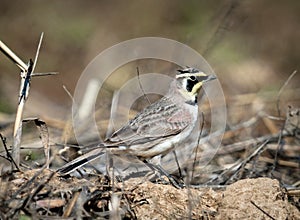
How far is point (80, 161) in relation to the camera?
15.1ft

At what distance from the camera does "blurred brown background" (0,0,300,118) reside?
29.7 feet

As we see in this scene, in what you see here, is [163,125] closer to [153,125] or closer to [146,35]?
[153,125]

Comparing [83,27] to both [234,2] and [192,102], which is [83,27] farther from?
[192,102]

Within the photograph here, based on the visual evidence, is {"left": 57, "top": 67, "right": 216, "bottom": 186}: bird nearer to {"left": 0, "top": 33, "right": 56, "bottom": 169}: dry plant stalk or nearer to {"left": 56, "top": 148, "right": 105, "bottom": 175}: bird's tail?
{"left": 56, "top": 148, "right": 105, "bottom": 175}: bird's tail

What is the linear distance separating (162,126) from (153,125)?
77 millimetres

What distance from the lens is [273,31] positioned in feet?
37.3

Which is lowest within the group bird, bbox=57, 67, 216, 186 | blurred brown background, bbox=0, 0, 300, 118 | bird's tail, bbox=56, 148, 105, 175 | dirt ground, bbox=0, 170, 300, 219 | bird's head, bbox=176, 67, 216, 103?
dirt ground, bbox=0, 170, 300, 219

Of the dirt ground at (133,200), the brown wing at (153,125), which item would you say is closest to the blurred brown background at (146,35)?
the brown wing at (153,125)

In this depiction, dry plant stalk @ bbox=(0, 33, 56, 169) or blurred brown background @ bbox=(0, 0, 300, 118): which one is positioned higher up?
blurred brown background @ bbox=(0, 0, 300, 118)

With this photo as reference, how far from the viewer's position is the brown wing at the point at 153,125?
16.7 feet

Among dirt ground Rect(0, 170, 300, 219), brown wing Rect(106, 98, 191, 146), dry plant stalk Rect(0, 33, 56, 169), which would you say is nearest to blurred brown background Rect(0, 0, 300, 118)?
brown wing Rect(106, 98, 191, 146)

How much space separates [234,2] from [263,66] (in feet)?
9.59

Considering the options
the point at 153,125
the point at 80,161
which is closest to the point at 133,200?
the point at 80,161

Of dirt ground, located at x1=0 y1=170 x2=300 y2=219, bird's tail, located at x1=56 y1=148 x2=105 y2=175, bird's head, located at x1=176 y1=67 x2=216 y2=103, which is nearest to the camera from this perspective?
dirt ground, located at x1=0 y1=170 x2=300 y2=219
